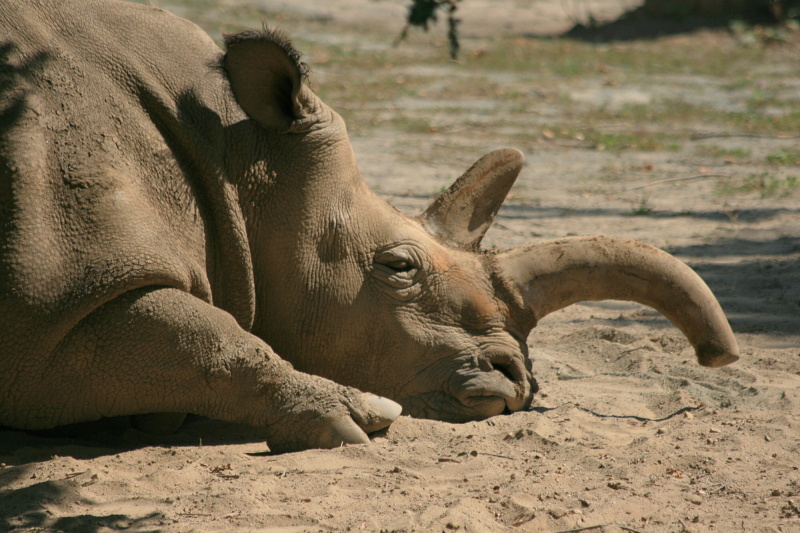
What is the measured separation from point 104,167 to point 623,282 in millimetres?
2288

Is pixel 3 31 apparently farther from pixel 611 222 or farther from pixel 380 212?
pixel 611 222

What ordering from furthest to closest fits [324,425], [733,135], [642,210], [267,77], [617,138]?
[733,135] < [617,138] < [642,210] < [267,77] < [324,425]

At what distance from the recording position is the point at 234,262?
4.25m

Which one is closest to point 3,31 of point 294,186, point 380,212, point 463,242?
point 294,186

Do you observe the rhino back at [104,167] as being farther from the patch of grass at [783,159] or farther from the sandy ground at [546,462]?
the patch of grass at [783,159]

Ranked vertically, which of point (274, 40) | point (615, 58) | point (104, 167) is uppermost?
point (274, 40)

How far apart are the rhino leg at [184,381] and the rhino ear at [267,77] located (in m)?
0.93

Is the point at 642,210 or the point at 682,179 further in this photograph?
the point at 682,179

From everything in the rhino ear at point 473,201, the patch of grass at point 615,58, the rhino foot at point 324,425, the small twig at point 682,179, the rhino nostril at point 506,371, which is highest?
the patch of grass at point 615,58

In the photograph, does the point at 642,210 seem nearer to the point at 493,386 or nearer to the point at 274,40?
the point at 493,386

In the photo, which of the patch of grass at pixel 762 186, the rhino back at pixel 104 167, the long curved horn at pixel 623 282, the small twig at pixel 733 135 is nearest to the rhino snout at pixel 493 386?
the long curved horn at pixel 623 282

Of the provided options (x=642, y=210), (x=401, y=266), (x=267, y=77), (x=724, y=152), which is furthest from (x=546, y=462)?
(x=724, y=152)

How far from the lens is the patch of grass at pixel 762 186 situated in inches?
375

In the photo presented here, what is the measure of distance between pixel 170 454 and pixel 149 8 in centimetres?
199
